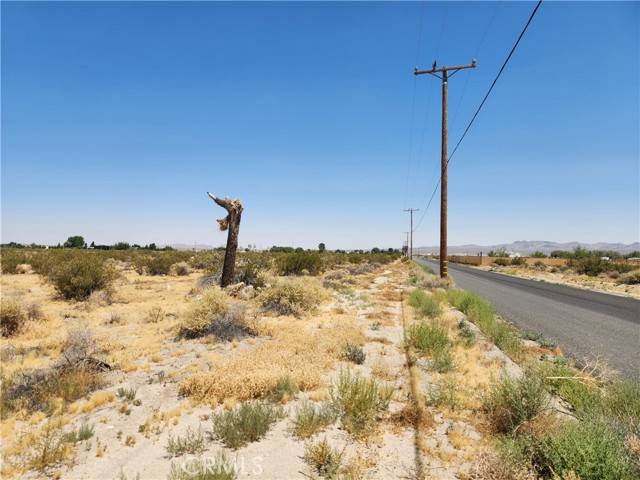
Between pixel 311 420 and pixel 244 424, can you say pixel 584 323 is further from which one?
pixel 244 424

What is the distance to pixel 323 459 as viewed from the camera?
402 centimetres

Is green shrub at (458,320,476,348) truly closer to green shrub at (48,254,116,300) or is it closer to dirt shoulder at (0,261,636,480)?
dirt shoulder at (0,261,636,480)

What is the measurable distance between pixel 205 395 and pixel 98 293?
11.0 m

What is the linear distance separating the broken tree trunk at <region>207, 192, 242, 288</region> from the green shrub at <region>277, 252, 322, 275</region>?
10.8 m

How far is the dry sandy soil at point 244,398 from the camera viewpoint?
4047 mm

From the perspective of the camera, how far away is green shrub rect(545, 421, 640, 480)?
10.4 ft

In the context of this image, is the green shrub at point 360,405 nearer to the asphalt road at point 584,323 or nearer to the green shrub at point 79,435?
the green shrub at point 79,435

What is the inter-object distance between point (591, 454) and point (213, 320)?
8.63 meters

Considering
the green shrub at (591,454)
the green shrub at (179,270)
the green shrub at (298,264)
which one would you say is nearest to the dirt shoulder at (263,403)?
the green shrub at (591,454)

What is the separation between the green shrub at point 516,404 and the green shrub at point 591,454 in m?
0.74

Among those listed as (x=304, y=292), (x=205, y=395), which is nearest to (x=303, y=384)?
(x=205, y=395)

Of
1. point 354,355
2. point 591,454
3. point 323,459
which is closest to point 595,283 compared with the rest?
point 354,355

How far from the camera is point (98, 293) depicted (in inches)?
560

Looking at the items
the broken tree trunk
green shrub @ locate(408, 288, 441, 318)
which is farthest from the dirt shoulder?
the broken tree trunk
